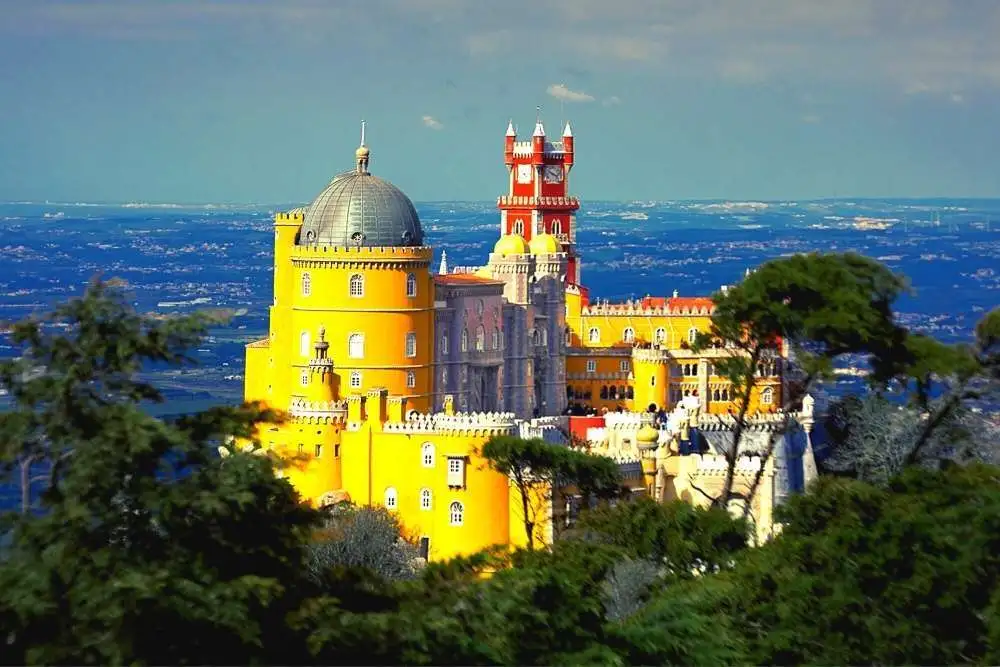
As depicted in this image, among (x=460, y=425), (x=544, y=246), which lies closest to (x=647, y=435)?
(x=460, y=425)

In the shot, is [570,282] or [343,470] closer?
[343,470]

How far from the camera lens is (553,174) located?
111250 mm

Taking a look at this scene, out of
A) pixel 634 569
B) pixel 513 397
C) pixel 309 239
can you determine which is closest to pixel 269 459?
pixel 634 569

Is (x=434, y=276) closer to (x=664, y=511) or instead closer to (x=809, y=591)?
(x=664, y=511)

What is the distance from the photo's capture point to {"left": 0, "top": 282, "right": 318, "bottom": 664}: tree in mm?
29281

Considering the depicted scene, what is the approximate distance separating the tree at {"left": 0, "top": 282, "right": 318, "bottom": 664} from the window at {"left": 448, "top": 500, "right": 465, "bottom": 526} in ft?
116

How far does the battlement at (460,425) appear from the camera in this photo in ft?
225

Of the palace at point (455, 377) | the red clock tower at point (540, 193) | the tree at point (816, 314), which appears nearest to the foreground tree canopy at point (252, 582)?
the tree at point (816, 314)

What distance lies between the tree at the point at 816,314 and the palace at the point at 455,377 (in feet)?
32.0

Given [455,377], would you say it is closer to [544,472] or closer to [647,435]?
[647,435]

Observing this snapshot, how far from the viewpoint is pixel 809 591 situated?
4009 cm

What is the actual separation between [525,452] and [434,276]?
1714cm

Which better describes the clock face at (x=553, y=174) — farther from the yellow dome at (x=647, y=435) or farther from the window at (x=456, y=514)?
the window at (x=456, y=514)

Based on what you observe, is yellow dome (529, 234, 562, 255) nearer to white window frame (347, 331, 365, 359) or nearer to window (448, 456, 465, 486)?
white window frame (347, 331, 365, 359)
